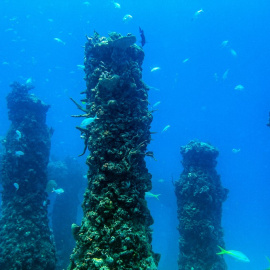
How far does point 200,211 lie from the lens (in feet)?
36.9

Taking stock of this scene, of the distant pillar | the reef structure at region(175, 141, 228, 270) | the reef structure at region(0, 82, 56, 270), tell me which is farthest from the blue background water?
the reef structure at region(0, 82, 56, 270)

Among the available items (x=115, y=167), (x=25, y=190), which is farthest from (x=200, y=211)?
(x=25, y=190)

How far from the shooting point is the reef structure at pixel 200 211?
35.3ft

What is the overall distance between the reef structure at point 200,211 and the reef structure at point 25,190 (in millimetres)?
6362

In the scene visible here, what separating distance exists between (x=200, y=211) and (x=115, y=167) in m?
7.71

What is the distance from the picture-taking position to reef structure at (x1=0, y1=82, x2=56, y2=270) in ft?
24.1

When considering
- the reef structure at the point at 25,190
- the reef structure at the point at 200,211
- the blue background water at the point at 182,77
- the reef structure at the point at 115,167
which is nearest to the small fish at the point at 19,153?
the reef structure at the point at 25,190

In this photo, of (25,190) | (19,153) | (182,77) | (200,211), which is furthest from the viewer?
(182,77)

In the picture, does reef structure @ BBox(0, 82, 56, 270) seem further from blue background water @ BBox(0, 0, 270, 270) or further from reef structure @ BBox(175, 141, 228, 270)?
blue background water @ BBox(0, 0, 270, 270)

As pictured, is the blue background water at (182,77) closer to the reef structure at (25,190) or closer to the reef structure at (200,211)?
the reef structure at (200,211)

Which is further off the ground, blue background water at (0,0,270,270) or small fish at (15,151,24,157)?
blue background water at (0,0,270,270)

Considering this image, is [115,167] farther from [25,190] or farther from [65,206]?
[65,206]

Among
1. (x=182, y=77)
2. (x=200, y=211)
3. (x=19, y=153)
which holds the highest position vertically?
(x=182, y=77)

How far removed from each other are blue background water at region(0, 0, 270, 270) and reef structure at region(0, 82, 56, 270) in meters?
24.4
